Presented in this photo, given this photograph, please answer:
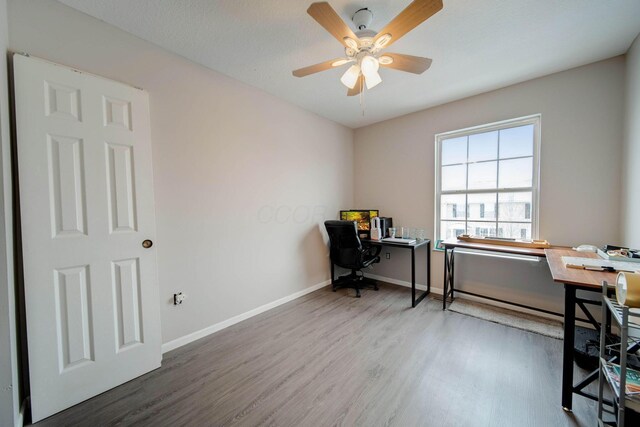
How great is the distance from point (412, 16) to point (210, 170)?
196 cm

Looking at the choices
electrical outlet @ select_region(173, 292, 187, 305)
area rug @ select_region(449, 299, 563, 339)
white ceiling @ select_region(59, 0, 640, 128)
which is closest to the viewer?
white ceiling @ select_region(59, 0, 640, 128)

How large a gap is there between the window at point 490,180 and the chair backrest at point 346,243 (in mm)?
1199

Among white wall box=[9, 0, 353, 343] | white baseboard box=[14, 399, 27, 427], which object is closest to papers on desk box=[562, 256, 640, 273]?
white wall box=[9, 0, 353, 343]

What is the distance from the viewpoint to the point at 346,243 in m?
3.11

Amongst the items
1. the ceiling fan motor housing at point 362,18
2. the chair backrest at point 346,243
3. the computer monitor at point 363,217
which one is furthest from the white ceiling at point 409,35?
the computer monitor at point 363,217

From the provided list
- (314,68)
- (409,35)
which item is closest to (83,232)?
(314,68)

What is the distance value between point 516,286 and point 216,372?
3.16 m

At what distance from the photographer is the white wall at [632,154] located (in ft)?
5.89

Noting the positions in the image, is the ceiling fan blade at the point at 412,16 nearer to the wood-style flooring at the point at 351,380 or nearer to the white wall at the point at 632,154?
the white wall at the point at 632,154

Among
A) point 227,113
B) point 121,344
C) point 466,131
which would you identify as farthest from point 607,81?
point 121,344

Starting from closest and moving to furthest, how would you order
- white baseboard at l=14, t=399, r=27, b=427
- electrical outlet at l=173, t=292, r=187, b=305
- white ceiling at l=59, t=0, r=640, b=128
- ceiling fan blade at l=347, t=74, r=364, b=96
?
white baseboard at l=14, t=399, r=27, b=427, white ceiling at l=59, t=0, r=640, b=128, ceiling fan blade at l=347, t=74, r=364, b=96, electrical outlet at l=173, t=292, r=187, b=305

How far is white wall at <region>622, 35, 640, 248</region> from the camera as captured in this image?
5.89 ft

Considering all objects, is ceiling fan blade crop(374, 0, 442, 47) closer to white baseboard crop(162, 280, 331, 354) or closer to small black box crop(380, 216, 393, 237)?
small black box crop(380, 216, 393, 237)

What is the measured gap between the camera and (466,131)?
2.97 m
